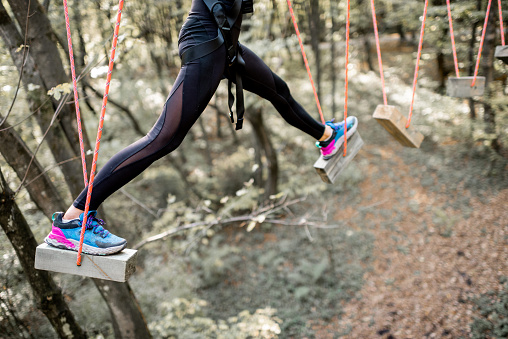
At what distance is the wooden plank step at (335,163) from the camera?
2186 millimetres

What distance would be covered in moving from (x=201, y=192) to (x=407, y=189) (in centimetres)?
437

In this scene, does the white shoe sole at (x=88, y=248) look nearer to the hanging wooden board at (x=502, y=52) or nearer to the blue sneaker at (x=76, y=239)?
the blue sneaker at (x=76, y=239)

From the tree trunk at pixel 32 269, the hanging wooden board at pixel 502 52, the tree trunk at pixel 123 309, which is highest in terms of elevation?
the hanging wooden board at pixel 502 52

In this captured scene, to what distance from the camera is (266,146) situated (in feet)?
23.1

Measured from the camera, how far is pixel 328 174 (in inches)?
86.2

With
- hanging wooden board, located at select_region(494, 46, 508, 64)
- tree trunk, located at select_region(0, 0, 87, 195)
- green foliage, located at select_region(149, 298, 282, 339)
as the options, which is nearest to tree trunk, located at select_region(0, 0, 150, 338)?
tree trunk, located at select_region(0, 0, 87, 195)

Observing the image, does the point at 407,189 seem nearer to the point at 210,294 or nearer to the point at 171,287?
the point at 210,294

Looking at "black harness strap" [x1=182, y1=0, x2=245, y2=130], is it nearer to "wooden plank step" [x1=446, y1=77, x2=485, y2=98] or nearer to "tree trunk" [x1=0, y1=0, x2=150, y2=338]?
"tree trunk" [x1=0, y1=0, x2=150, y2=338]

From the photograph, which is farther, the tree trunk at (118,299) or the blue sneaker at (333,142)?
the tree trunk at (118,299)

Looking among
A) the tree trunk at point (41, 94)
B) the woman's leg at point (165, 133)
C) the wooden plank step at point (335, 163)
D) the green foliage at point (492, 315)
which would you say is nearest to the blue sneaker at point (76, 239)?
the woman's leg at point (165, 133)

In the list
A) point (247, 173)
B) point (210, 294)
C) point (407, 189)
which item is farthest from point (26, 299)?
point (407, 189)

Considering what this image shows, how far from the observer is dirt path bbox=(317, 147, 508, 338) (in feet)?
14.9

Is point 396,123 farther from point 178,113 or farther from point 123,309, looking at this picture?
point 123,309

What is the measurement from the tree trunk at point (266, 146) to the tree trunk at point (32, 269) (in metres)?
4.46
